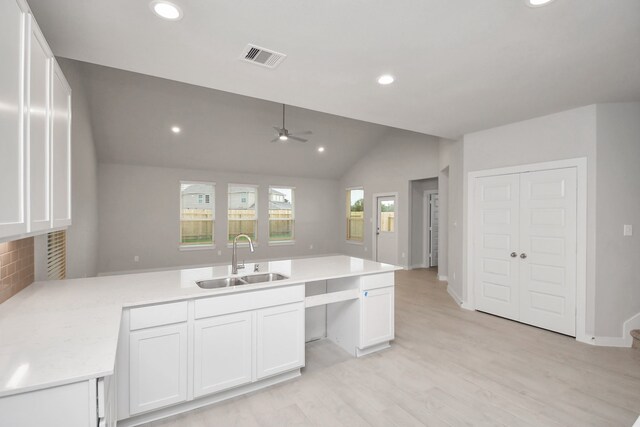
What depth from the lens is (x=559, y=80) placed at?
285 cm

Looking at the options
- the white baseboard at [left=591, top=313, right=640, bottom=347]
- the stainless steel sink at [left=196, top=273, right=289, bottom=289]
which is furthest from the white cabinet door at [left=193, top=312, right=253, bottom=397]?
the white baseboard at [left=591, top=313, right=640, bottom=347]

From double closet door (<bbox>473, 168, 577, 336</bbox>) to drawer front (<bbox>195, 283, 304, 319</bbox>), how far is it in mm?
3100

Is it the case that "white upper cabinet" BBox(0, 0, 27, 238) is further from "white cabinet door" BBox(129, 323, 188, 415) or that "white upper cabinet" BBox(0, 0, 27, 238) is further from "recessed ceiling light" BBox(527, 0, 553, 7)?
"recessed ceiling light" BBox(527, 0, 553, 7)

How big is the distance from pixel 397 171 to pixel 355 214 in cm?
211

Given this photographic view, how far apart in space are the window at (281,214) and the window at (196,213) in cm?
164

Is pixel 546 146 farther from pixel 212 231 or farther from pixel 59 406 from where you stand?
pixel 212 231

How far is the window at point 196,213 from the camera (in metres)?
7.63

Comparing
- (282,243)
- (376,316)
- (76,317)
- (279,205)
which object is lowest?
(376,316)

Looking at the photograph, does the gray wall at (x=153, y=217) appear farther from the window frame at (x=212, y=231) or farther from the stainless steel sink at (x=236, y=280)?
the stainless steel sink at (x=236, y=280)

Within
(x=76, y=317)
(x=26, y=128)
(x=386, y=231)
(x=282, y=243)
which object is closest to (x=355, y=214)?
(x=386, y=231)

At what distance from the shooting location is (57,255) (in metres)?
3.63

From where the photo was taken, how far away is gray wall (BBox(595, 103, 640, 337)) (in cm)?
342

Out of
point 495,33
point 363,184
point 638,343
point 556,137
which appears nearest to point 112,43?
point 495,33

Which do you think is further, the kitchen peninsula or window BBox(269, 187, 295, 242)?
window BBox(269, 187, 295, 242)
